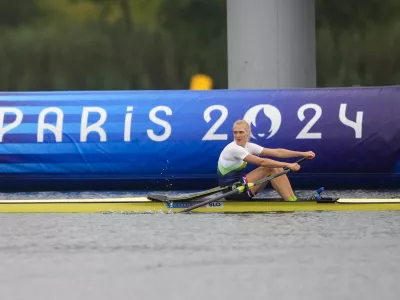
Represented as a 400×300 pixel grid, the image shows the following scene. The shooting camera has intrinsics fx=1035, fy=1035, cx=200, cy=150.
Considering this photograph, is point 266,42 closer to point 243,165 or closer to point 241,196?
point 243,165

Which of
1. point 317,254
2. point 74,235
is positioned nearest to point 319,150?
point 74,235

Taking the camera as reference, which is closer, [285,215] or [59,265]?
[59,265]

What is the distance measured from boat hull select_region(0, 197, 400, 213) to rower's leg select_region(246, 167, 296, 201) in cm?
12

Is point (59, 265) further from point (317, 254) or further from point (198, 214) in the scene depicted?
point (198, 214)

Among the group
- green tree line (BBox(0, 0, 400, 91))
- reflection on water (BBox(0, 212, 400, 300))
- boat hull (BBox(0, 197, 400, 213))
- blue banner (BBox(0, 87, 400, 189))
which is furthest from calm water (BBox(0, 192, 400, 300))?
green tree line (BBox(0, 0, 400, 91))

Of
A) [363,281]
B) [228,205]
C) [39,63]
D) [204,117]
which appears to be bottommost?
[363,281]

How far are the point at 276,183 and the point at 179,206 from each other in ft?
4.10

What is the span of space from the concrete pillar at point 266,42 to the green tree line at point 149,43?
8.60 feet

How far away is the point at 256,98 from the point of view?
14531mm

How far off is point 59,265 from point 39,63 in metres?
18.3

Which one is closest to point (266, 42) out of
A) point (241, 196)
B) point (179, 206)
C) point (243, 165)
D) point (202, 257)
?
point (243, 165)

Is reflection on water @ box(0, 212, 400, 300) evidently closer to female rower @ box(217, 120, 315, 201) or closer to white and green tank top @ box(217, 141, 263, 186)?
female rower @ box(217, 120, 315, 201)

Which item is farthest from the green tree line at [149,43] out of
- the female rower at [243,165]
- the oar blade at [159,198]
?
the oar blade at [159,198]

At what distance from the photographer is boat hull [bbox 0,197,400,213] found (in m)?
11.6
